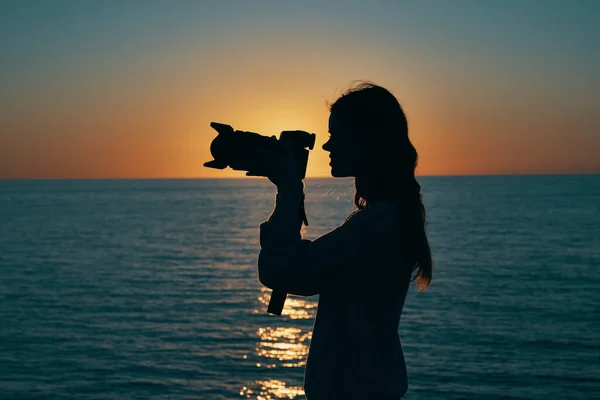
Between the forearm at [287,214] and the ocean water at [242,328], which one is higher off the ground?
the forearm at [287,214]

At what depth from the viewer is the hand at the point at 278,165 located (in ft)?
7.91

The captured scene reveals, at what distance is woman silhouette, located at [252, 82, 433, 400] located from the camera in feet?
7.40

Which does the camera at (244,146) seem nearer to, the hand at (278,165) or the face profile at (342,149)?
the hand at (278,165)

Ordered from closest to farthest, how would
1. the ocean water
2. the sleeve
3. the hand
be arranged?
the sleeve
the hand
the ocean water

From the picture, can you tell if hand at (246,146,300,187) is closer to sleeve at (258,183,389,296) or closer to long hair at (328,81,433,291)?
sleeve at (258,183,389,296)

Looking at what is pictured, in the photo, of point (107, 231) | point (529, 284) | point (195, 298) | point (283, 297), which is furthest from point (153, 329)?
point (107, 231)

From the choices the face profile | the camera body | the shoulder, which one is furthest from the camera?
the shoulder

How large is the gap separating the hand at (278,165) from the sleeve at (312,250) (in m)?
0.13

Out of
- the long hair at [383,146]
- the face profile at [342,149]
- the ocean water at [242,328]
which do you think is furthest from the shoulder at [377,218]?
the ocean water at [242,328]

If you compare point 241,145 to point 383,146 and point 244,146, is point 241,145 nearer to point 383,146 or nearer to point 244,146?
point 244,146

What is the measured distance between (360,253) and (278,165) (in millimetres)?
454

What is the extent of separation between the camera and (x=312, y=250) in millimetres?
2219

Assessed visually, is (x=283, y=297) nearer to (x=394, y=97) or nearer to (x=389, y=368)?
(x=389, y=368)

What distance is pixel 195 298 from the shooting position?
3117 cm
